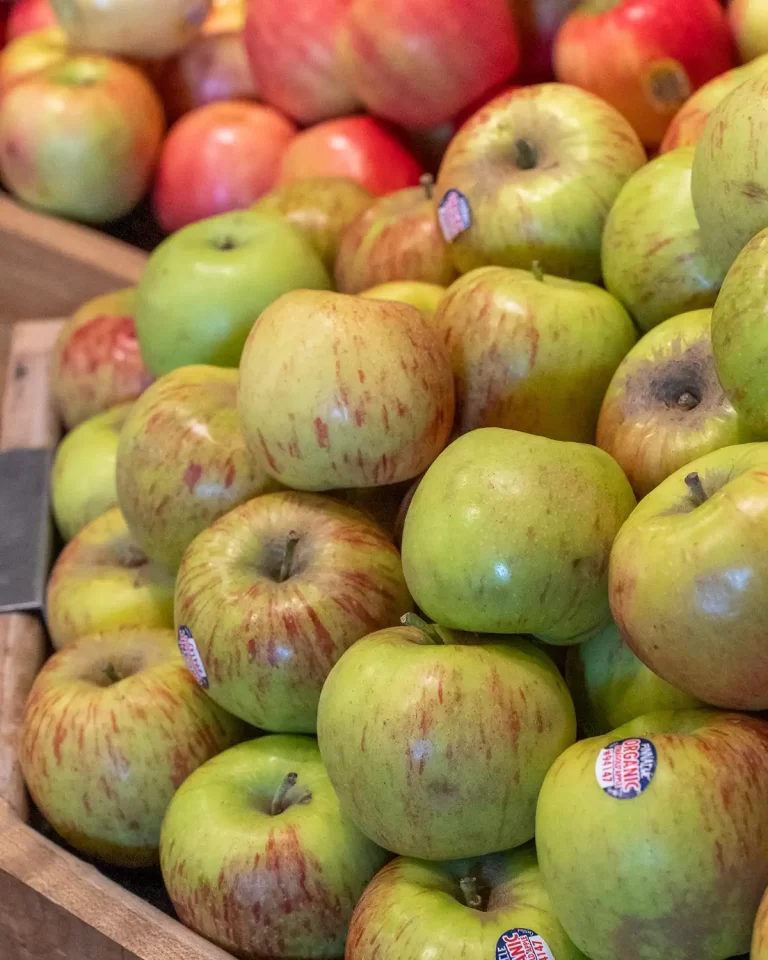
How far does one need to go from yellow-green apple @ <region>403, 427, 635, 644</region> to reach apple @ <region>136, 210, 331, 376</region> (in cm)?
47

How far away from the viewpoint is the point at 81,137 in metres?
1.84

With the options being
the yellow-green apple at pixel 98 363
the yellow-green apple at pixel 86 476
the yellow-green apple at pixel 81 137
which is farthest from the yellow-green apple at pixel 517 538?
the yellow-green apple at pixel 81 137

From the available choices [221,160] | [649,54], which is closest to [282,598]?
[649,54]

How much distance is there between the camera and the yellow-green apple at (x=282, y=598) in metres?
0.88

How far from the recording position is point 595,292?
1.02 metres

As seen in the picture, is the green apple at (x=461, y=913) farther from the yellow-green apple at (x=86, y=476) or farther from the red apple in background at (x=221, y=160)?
the red apple in background at (x=221, y=160)

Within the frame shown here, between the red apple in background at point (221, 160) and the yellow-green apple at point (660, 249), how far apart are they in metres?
0.92

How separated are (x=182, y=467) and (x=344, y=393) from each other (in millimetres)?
217

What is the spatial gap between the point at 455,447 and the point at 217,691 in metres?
0.30

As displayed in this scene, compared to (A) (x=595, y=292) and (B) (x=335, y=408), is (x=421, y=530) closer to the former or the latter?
(B) (x=335, y=408)

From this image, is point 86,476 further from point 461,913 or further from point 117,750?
point 461,913

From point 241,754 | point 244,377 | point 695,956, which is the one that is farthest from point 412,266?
point 695,956

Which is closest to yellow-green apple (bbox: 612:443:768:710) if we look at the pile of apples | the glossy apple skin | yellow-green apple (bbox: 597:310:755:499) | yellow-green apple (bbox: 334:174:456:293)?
the pile of apples

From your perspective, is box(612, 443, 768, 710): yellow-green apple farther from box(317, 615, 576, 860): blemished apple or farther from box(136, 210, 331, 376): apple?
box(136, 210, 331, 376): apple
